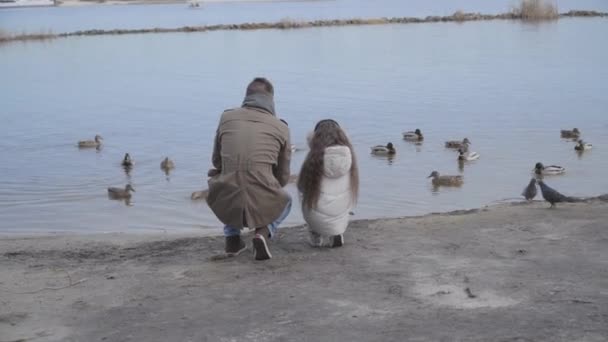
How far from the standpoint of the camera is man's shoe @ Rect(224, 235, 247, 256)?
7.68 meters

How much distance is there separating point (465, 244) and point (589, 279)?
1449mm

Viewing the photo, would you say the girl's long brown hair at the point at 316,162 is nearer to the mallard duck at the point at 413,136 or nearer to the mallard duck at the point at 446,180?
the mallard duck at the point at 446,180

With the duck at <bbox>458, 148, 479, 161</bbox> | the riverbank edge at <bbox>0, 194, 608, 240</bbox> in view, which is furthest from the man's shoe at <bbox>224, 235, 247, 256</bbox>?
the duck at <bbox>458, 148, 479, 161</bbox>

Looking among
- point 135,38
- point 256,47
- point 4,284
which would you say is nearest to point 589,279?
point 4,284

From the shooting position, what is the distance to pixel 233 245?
7.70m

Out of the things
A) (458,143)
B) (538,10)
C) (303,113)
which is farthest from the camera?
(538,10)

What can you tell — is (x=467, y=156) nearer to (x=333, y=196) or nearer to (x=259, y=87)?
(x=333, y=196)

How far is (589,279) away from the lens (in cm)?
667

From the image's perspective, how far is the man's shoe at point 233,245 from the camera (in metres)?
7.68

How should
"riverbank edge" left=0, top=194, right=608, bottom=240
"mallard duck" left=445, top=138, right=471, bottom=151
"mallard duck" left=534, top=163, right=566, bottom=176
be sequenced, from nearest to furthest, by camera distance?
1. "riverbank edge" left=0, top=194, right=608, bottom=240
2. "mallard duck" left=534, top=163, right=566, bottom=176
3. "mallard duck" left=445, top=138, right=471, bottom=151

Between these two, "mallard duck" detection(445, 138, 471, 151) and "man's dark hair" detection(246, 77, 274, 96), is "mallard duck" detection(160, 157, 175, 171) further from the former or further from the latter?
"man's dark hair" detection(246, 77, 274, 96)

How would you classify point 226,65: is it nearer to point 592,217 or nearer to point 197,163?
point 197,163

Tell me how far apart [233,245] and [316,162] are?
0.95 metres

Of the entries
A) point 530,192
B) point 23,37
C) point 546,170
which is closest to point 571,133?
point 546,170
